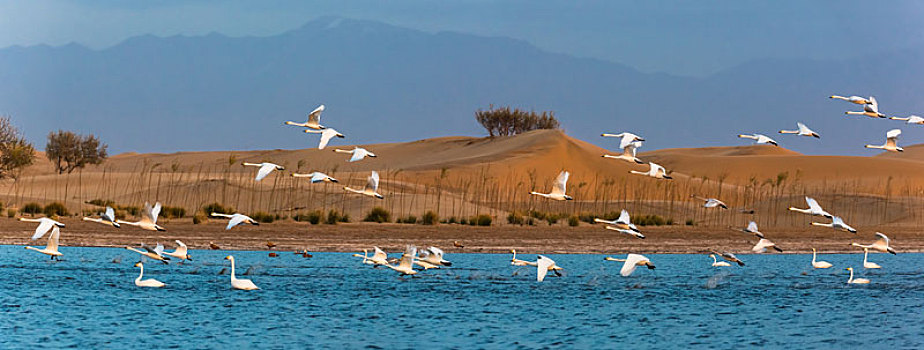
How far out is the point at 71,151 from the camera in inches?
3494

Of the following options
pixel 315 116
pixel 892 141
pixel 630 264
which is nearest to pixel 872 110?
pixel 892 141

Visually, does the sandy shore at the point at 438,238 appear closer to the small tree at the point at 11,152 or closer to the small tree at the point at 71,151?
the small tree at the point at 11,152

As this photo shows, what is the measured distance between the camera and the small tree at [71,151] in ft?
290

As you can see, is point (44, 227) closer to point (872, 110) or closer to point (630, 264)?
point (630, 264)

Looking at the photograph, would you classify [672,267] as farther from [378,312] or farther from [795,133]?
[378,312]

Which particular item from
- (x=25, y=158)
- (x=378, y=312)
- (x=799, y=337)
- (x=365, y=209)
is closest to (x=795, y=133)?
(x=799, y=337)

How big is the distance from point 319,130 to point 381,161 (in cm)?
8863

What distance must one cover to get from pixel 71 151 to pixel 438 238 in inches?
2407

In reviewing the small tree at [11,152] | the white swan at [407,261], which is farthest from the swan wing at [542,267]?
the small tree at [11,152]

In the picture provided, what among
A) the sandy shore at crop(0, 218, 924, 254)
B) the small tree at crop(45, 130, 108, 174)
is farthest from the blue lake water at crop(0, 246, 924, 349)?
the small tree at crop(45, 130, 108, 174)

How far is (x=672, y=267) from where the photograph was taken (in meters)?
30.0

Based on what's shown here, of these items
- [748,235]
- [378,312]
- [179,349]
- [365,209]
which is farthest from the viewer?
[365,209]

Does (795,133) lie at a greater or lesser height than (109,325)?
greater

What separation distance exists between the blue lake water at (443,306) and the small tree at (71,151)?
202 feet
